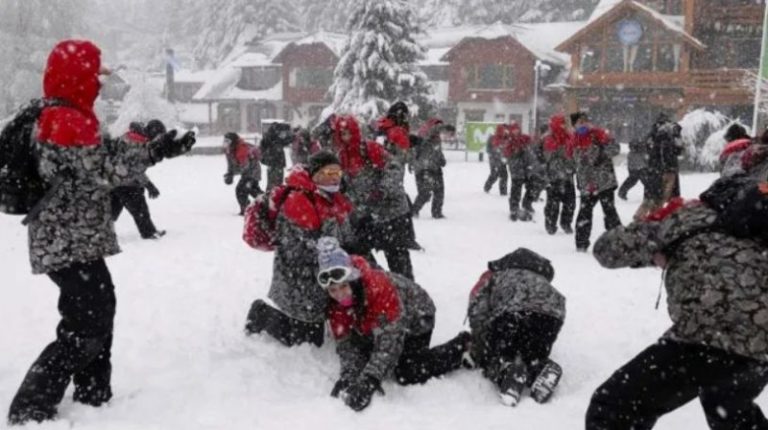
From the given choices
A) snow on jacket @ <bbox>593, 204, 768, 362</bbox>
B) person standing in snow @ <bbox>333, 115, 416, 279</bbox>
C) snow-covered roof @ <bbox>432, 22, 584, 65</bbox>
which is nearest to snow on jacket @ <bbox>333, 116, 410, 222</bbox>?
person standing in snow @ <bbox>333, 115, 416, 279</bbox>

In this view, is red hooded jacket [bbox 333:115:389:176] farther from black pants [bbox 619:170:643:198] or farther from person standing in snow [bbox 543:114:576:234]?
black pants [bbox 619:170:643:198]

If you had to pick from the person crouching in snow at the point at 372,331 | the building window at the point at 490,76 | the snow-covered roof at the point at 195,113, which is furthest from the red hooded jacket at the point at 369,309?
the snow-covered roof at the point at 195,113

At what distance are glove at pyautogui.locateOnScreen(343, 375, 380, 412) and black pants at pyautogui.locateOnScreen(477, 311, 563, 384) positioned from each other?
83 cm

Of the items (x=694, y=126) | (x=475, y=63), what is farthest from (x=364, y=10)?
(x=694, y=126)

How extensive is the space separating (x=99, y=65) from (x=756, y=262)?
3.10 metres

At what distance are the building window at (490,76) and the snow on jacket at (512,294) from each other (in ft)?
117

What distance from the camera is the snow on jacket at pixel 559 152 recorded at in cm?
972

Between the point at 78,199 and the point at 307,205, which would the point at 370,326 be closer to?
the point at 307,205

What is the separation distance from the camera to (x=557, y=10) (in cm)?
4997

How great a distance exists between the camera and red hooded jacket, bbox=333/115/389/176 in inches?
257

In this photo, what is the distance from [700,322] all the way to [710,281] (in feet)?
0.55

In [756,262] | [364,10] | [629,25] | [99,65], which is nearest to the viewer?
[756,262]

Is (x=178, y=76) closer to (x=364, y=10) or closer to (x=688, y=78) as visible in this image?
(x=364, y=10)

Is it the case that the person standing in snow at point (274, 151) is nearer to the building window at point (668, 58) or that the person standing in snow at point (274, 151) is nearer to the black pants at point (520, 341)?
the black pants at point (520, 341)
